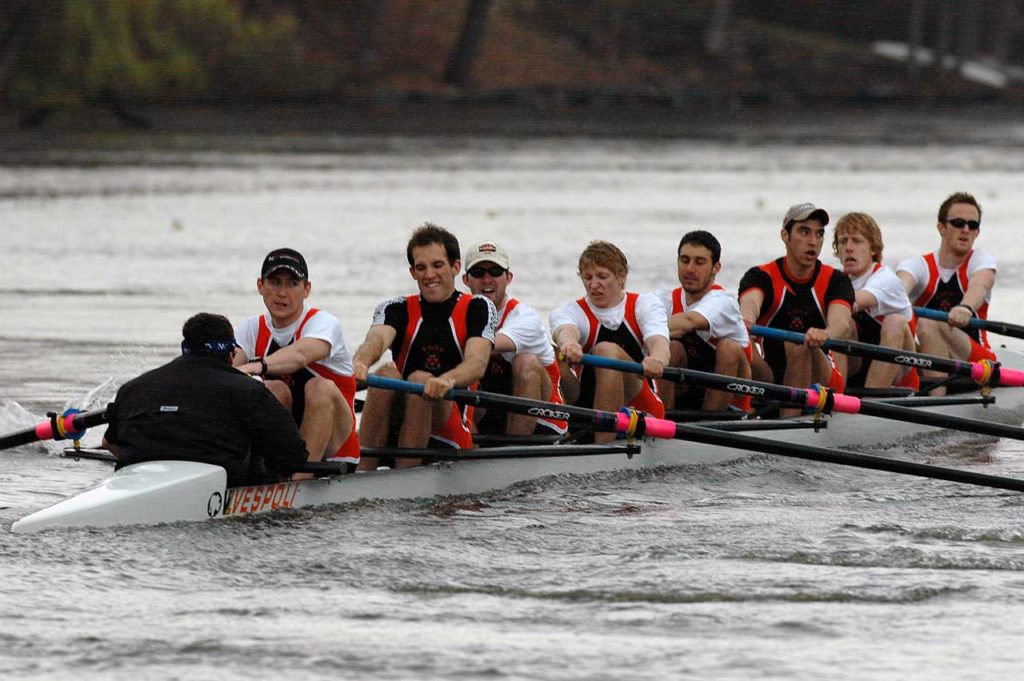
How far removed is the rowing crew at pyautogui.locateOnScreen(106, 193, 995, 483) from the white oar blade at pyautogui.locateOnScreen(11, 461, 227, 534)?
98mm

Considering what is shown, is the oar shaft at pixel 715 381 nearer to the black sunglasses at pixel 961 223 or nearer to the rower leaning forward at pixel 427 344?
the rower leaning forward at pixel 427 344

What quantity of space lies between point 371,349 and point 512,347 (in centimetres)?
89

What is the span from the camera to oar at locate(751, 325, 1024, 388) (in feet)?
38.4

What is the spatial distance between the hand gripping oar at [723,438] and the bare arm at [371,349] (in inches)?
23.4

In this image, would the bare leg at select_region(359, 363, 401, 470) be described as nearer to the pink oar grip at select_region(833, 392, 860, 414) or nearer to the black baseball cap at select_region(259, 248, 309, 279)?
the black baseball cap at select_region(259, 248, 309, 279)

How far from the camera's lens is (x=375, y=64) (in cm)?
6556

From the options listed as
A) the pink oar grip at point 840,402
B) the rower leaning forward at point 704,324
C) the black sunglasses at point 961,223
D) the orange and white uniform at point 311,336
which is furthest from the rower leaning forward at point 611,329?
the black sunglasses at point 961,223

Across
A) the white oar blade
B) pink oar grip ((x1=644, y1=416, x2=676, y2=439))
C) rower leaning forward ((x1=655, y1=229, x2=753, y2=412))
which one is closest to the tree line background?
rower leaning forward ((x1=655, y1=229, x2=753, y2=412))

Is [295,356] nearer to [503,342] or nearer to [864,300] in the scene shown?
[503,342]

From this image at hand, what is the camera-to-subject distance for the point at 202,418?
8531 mm

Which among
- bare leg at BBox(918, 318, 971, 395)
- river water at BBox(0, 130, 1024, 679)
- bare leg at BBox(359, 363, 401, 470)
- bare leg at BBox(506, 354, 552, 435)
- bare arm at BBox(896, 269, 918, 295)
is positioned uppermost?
bare arm at BBox(896, 269, 918, 295)

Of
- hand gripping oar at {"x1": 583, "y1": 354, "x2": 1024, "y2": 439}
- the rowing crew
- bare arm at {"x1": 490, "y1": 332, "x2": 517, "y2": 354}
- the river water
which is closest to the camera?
the river water

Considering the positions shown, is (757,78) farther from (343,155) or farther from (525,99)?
(343,155)

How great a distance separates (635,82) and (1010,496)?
5889 centimetres
